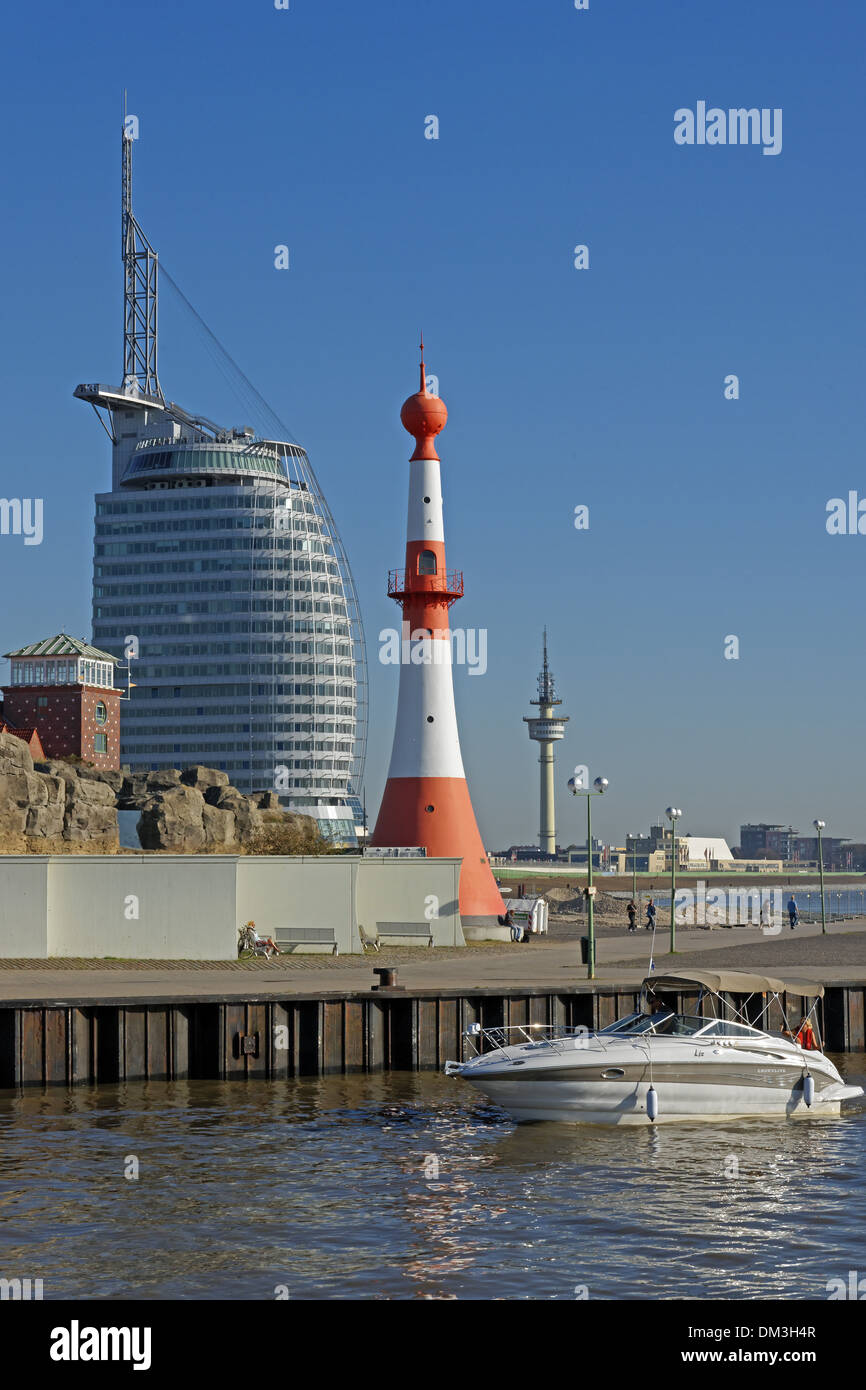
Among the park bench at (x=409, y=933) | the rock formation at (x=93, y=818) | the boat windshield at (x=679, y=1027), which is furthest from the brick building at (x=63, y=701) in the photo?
the boat windshield at (x=679, y=1027)

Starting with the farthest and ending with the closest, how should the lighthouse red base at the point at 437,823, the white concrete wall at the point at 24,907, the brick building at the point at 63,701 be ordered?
the brick building at the point at 63,701, the lighthouse red base at the point at 437,823, the white concrete wall at the point at 24,907

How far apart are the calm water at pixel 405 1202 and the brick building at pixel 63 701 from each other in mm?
111159

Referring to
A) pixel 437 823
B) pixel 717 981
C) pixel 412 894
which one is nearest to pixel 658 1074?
pixel 717 981

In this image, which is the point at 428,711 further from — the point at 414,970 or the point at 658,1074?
the point at 658,1074

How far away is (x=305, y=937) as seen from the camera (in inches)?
2036

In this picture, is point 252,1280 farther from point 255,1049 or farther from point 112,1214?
point 255,1049

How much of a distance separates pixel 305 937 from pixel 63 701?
315 feet

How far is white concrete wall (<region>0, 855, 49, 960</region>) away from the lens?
Answer: 4691cm

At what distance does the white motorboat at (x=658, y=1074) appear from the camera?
2986 centimetres

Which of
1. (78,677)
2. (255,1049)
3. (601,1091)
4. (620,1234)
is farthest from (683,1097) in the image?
(78,677)

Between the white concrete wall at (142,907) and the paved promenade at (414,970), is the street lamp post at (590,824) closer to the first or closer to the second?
the paved promenade at (414,970)

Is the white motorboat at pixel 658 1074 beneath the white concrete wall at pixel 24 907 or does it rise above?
beneath

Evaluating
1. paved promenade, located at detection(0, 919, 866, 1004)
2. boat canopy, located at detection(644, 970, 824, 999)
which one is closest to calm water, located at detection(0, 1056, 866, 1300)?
boat canopy, located at detection(644, 970, 824, 999)
